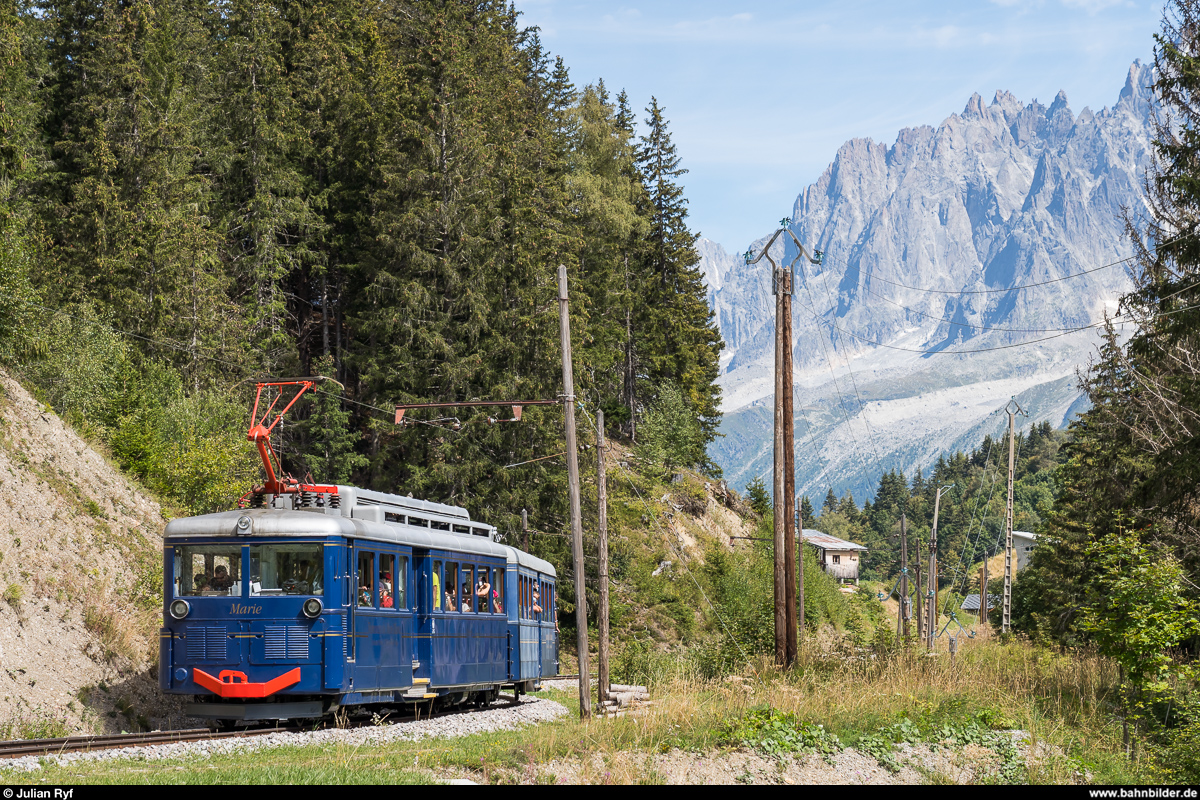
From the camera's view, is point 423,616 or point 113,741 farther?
point 423,616

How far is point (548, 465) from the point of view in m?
40.6

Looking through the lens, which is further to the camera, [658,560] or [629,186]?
[629,186]

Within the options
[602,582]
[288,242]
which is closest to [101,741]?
[602,582]

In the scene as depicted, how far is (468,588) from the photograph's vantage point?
774 inches

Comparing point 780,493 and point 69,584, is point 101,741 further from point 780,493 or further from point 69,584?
point 780,493

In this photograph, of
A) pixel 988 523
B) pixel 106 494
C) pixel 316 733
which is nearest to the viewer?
pixel 316 733

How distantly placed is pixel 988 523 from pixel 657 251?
112 m

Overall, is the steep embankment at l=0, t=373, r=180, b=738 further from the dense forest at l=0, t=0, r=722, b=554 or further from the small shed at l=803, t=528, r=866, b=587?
the small shed at l=803, t=528, r=866, b=587

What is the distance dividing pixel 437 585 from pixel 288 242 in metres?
27.6

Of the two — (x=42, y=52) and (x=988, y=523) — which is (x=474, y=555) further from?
(x=988, y=523)

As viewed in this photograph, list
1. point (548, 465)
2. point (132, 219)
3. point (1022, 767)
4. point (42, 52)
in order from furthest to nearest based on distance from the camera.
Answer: point (548, 465), point (42, 52), point (132, 219), point (1022, 767)

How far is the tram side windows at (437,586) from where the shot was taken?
18.2 meters

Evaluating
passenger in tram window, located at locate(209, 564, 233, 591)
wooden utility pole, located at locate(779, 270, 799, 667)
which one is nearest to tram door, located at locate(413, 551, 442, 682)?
passenger in tram window, located at locate(209, 564, 233, 591)

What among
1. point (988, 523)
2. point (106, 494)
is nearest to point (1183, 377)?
point (106, 494)
